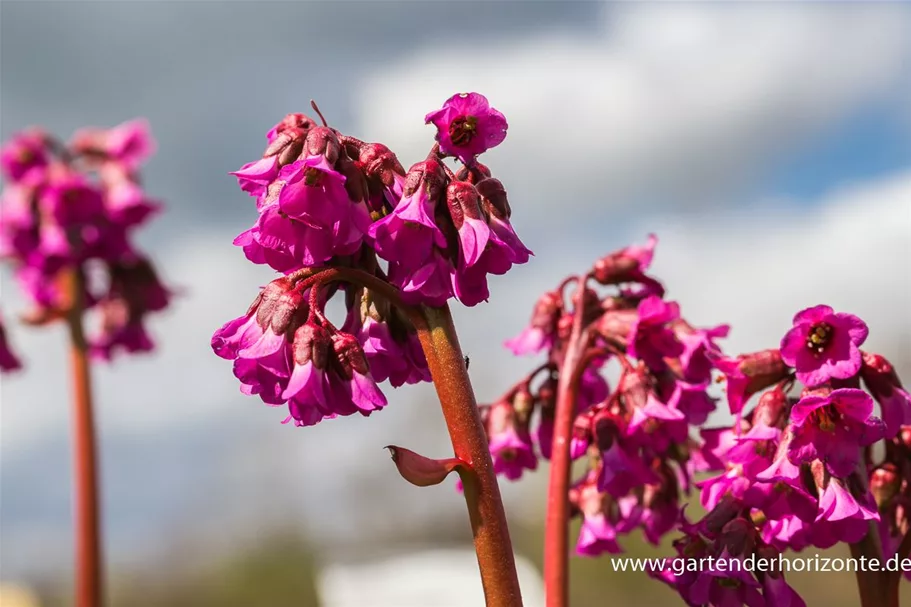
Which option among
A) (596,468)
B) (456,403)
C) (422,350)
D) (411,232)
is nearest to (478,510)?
(456,403)

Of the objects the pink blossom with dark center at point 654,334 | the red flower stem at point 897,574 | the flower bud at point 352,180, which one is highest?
the pink blossom with dark center at point 654,334

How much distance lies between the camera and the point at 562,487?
201 centimetres

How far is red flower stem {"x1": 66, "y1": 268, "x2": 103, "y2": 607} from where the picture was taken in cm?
346

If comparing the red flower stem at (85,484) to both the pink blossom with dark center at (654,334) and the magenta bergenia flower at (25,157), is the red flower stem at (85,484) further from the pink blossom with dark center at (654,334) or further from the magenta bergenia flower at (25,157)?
the pink blossom with dark center at (654,334)

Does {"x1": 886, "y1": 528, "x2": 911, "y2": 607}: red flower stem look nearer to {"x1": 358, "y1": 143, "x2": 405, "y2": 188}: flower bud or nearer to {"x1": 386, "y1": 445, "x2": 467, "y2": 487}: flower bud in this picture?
{"x1": 386, "y1": 445, "x2": 467, "y2": 487}: flower bud

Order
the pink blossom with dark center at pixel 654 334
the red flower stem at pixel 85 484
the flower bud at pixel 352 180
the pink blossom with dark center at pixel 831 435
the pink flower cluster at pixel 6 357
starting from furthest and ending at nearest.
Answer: the pink flower cluster at pixel 6 357 → the red flower stem at pixel 85 484 → the pink blossom with dark center at pixel 654 334 → the pink blossom with dark center at pixel 831 435 → the flower bud at pixel 352 180

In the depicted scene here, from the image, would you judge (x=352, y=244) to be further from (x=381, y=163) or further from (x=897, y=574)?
(x=897, y=574)

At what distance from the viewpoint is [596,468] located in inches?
90.1

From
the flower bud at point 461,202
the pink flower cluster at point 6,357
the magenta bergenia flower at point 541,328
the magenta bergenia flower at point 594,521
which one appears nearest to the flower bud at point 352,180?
the flower bud at point 461,202

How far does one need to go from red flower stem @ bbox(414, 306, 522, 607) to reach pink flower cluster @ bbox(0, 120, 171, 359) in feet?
10.9

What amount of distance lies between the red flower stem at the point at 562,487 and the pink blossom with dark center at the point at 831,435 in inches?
20.8

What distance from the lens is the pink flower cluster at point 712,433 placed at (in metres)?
1.61

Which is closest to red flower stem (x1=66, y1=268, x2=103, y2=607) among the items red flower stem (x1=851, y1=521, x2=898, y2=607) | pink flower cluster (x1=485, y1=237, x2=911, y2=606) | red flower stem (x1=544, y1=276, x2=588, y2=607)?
pink flower cluster (x1=485, y1=237, x2=911, y2=606)

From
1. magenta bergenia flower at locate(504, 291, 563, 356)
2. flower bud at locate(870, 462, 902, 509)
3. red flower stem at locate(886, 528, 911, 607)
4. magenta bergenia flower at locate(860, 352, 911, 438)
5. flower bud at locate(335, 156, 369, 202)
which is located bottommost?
red flower stem at locate(886, 528, 911, 607)
